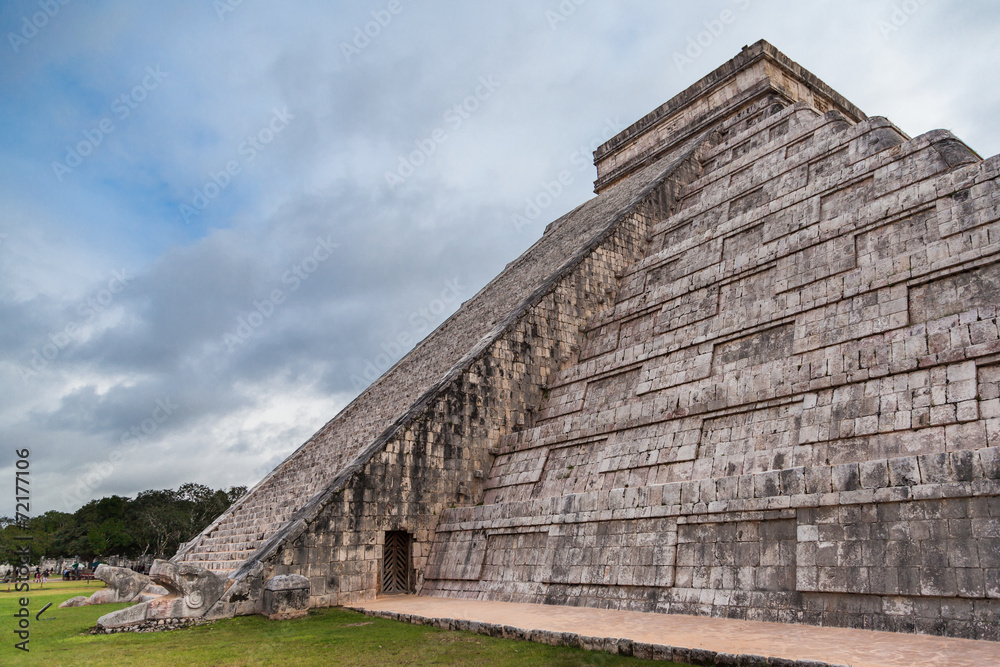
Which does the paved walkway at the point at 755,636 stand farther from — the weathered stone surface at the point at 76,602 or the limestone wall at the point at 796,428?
the weathered stone surface at the point at 76,602

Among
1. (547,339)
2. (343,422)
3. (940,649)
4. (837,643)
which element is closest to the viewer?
(940,649)

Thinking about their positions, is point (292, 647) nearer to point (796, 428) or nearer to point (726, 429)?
point (726, 429)

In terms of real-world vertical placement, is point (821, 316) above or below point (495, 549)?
above

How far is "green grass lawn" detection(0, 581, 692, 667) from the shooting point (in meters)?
5.24

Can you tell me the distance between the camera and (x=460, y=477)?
10.5 metres

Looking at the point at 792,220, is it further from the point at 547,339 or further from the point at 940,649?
the point at 940,649

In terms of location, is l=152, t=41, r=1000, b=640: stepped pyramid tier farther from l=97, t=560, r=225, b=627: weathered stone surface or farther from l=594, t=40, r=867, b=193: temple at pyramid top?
l=594, t=40, r=867, b=193: temple at pyramid top

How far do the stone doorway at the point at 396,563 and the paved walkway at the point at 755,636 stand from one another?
2.53 meters

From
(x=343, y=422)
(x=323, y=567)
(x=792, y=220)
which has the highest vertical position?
(x=792, y=220)

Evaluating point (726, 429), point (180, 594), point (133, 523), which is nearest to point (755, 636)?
point (726, 429)

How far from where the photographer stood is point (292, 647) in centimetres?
615

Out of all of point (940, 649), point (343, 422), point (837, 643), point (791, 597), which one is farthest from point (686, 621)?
point (343, 422)

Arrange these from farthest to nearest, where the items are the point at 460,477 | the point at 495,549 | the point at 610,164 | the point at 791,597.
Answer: the point at 610,164 < the point at 460,477 < the point at 495,549 < the point at 791,597

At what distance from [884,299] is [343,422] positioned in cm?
1203
